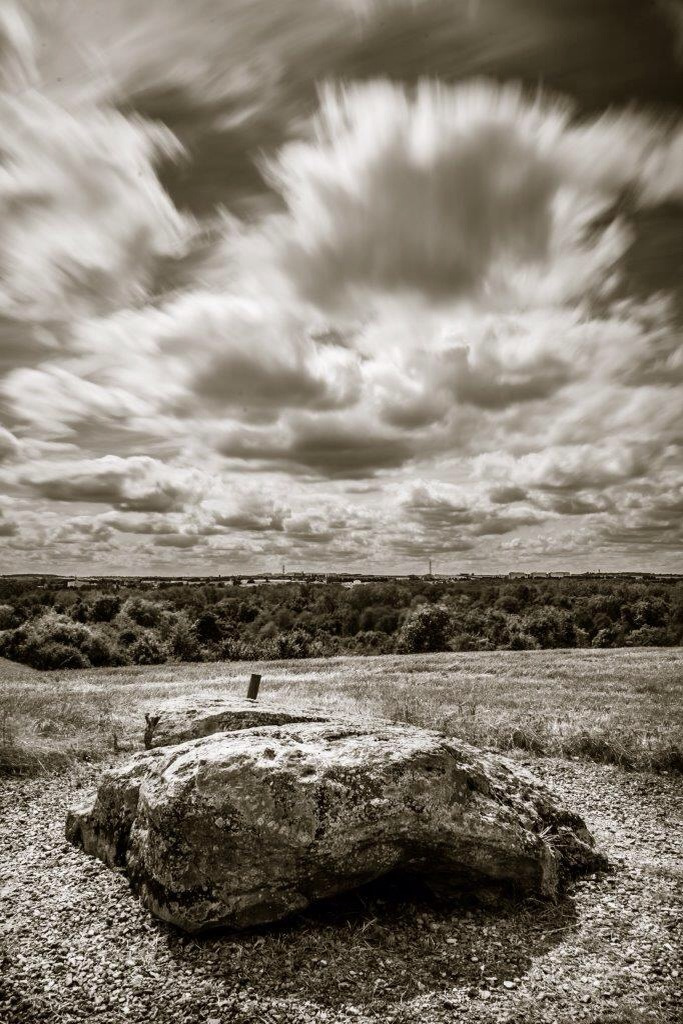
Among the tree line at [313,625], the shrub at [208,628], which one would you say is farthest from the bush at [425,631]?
the shrub at [208,628]

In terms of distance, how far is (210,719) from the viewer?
785 cm

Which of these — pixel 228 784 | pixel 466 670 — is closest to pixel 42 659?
pixel 466 670

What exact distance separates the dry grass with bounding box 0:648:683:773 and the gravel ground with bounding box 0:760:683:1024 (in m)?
4.21

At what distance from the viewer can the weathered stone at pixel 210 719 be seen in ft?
25.3

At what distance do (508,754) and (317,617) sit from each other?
41943mm

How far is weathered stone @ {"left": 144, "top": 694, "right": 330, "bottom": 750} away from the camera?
25.3ft

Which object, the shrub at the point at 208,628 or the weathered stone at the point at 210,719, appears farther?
the shrub at the point at 208,628

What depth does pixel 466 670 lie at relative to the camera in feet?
82.4

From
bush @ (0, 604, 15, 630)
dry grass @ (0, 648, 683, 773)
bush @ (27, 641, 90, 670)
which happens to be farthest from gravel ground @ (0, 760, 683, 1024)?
bush @ (0, 604, 15, 630)

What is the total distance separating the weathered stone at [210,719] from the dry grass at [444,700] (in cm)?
245

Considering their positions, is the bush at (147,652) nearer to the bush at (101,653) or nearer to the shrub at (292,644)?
the bush at (101,653)

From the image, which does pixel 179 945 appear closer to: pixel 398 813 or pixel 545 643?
pixel 398 813

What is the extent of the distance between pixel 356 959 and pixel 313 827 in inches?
38.8

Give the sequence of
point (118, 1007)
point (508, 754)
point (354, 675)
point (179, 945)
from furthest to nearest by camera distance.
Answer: point (354, 675), point (508, 754), point (179, 945), point (118, 1007)
